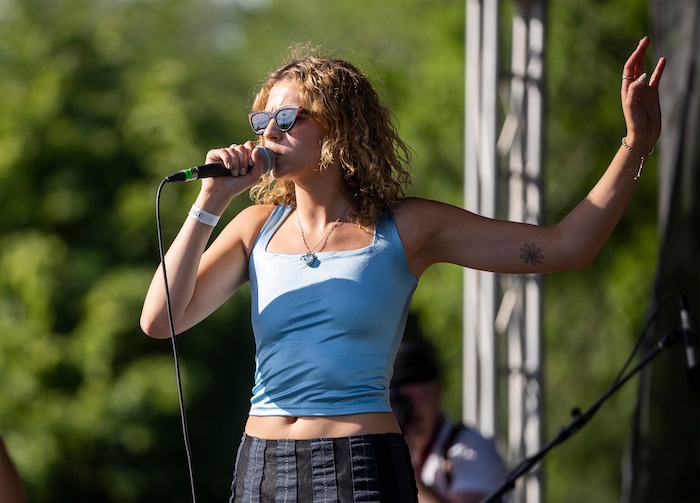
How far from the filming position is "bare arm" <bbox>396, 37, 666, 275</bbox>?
80.0 inches

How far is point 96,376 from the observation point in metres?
11.5

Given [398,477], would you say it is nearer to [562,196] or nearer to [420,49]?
[562,196]

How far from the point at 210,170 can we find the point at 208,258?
9.2 inches

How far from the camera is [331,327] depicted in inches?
78.1

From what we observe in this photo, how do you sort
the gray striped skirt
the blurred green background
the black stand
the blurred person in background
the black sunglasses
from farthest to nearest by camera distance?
the blurred green background, the blurred person in background, the black stand, the black sunglasses, the gray striped skirt

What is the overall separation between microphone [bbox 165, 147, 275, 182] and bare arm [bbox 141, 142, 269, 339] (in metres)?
0.01

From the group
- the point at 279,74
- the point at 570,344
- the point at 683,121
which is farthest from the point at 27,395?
the point at 279,74

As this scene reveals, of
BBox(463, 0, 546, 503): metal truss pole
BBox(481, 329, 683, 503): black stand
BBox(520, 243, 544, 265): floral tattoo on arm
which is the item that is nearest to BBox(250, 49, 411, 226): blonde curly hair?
BBox(520, 243, 544, 265): floral tattoo on arm

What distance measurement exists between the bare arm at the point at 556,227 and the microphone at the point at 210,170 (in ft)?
0.93

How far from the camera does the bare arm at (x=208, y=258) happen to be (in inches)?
79.8

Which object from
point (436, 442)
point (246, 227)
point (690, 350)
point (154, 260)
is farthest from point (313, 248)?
point (154, 260)

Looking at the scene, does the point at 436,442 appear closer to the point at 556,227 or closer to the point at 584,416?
the point at 584,416

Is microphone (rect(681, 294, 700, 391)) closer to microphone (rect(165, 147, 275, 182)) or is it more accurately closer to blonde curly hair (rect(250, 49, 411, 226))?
blonde curly hair (rect(250, 49, 411, 226))

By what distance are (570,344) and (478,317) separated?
7402 mm
